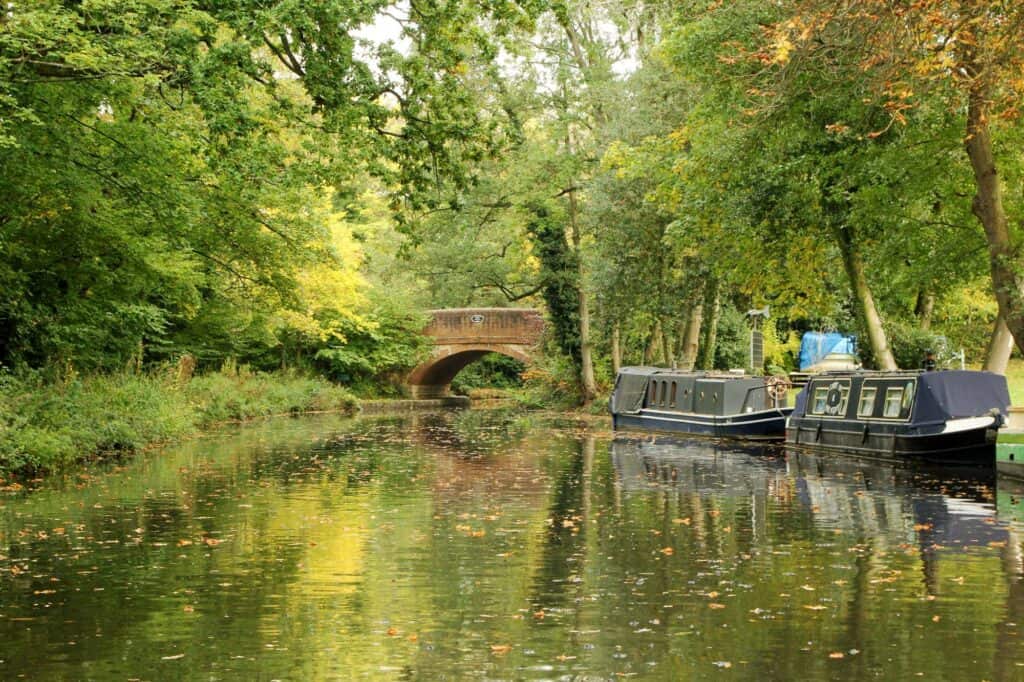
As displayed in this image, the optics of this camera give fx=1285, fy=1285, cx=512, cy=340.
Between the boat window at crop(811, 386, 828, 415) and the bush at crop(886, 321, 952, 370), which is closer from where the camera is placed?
the boat window at crop(811, 386, 828, 415)

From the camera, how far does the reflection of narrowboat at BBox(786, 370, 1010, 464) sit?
2123cm

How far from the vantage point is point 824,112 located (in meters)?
21.2

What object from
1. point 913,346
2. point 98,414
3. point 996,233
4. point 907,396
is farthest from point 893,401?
point 98,414

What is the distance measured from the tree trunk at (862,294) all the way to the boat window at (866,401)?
1.37 meters

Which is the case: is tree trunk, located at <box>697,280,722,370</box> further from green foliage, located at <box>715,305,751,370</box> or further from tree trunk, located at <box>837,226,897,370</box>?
tree trunk, located at <box>837,226,897,370</box>

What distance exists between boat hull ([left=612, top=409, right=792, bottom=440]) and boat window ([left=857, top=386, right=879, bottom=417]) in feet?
15.1

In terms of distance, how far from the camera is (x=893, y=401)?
22.9m

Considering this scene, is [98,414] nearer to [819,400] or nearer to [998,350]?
[819,400]

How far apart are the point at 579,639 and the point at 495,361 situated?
54491 mm

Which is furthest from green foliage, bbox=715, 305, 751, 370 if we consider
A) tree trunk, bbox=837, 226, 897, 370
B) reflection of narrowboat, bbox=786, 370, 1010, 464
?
reflection of narrowboat, bbox=786, 370, 1010, 464

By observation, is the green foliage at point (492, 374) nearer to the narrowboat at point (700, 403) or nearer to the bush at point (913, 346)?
the narrowboat at point (700, 403)

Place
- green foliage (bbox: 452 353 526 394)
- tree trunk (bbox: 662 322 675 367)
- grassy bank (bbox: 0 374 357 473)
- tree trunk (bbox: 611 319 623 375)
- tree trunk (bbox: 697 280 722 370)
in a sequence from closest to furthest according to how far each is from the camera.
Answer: grassy bank (bbox: 0 374 357 473) → tree trunk (bbox: 697 280 722 370) → tree trunk (bbox: 662 322 675 367) → tree trunk (bbox: 611 319 623 375) → green foliage (bbox: 452 353 526 394)

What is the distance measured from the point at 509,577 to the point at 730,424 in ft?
63.3

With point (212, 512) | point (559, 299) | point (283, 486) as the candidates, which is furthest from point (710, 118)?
point (559, 299)
